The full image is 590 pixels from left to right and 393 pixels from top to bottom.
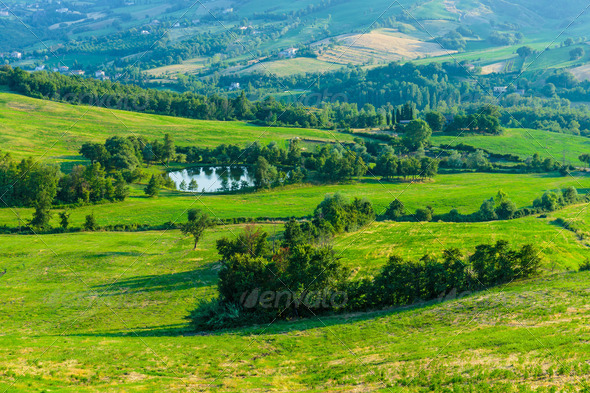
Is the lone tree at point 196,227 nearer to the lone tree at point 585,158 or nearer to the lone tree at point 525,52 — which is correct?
the lone tree at point 585,158

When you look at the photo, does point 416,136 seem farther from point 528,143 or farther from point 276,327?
point 276,327

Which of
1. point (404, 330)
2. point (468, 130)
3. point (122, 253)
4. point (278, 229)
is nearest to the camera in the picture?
point (404, 330)

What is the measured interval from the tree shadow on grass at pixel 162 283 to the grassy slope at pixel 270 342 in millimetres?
97

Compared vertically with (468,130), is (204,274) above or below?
below

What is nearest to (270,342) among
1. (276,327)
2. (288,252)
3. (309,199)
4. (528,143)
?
(276,327)

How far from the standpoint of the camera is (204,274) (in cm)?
3978

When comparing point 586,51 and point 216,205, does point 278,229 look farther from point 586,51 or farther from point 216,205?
point 586,51

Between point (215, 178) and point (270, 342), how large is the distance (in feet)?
187

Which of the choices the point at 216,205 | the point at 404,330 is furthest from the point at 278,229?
the point at 404,330

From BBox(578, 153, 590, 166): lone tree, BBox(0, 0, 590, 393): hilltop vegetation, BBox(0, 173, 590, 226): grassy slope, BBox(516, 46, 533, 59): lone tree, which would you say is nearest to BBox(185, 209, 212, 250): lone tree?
BBox(0, 0, 590, 393): hilltop vegetation

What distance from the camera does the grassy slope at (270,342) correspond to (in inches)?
805

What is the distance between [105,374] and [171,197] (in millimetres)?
45021

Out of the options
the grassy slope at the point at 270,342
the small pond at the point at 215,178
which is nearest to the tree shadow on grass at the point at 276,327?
the grassy slope at the point at 270,342

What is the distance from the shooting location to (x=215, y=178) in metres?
80.6
